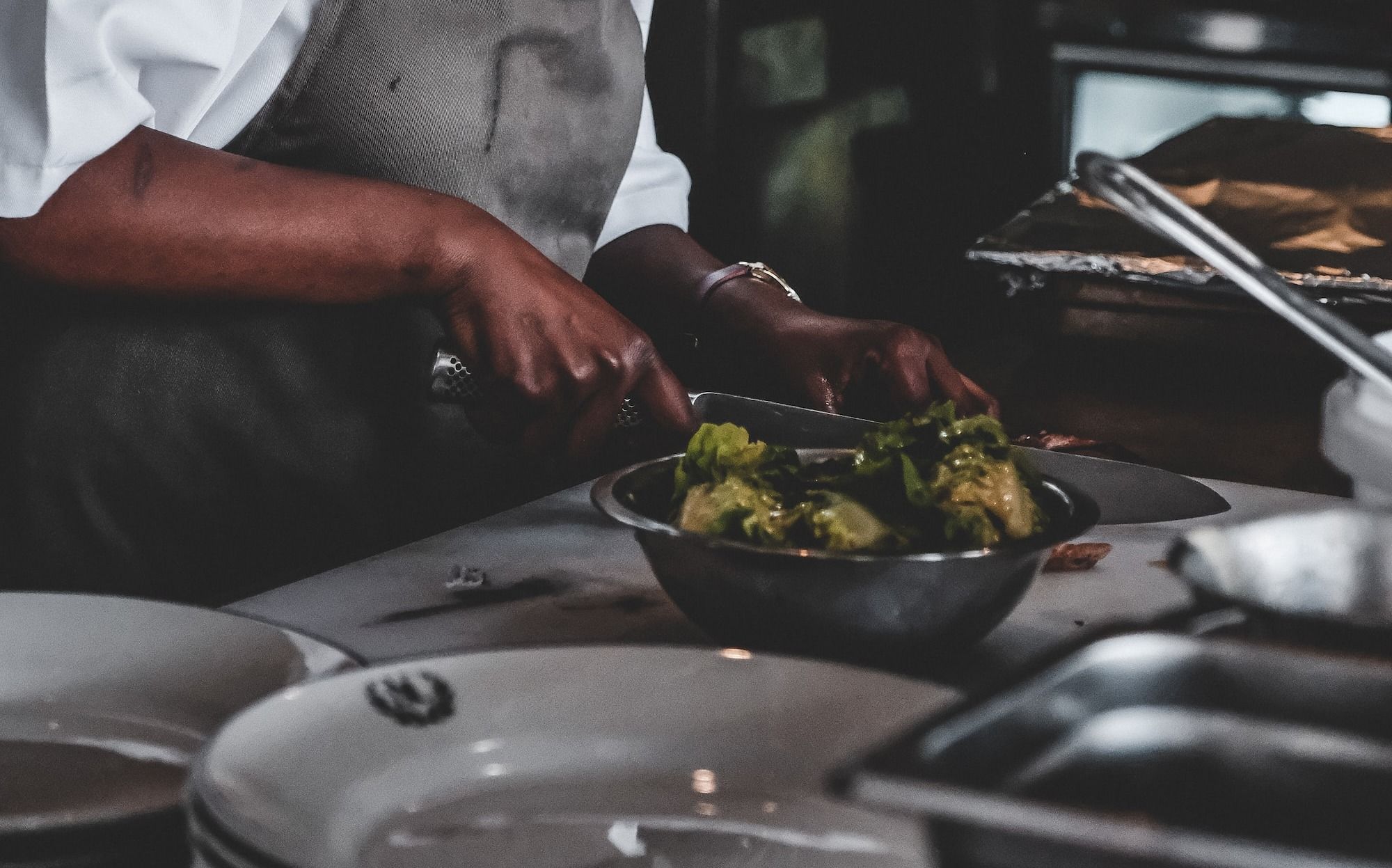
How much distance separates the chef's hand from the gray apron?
10.5 inches

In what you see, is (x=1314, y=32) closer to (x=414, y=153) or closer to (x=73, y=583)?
(x=414, y=153)

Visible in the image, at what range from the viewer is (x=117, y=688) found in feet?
2.30

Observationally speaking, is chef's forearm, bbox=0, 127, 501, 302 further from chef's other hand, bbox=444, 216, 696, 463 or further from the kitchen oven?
the kitchen oven

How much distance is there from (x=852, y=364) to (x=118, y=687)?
91cm

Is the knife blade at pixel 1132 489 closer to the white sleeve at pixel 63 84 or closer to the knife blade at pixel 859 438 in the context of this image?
the knife blade at pixel 859 438

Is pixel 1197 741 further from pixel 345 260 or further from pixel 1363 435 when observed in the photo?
pixel 345 260

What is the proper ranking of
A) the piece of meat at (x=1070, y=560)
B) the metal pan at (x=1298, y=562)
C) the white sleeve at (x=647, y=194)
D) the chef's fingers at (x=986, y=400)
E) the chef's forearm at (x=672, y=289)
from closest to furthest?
the metal pan at (x=1298, y=562) < the piece of meat at (x=1070, y=560) < the chef's fingers at (x=986, y=400) < the chef's forearm at (x=672, y=289) < the white sleeve at (x=647, y=194)

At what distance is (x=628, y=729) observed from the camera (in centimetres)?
63

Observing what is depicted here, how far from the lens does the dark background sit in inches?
117

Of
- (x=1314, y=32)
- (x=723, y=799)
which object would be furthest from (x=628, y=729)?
(x=1314, y=32)

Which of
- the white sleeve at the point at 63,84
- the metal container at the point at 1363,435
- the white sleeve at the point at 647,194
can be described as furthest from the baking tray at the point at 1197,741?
the white sleeve at the point at 647,194

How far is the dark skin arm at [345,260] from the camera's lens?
3.60 feet

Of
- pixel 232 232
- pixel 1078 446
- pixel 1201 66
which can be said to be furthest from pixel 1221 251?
pixel 1201 66

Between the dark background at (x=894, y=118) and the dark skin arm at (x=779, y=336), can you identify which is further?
the dark background at (x=894, y=118)
